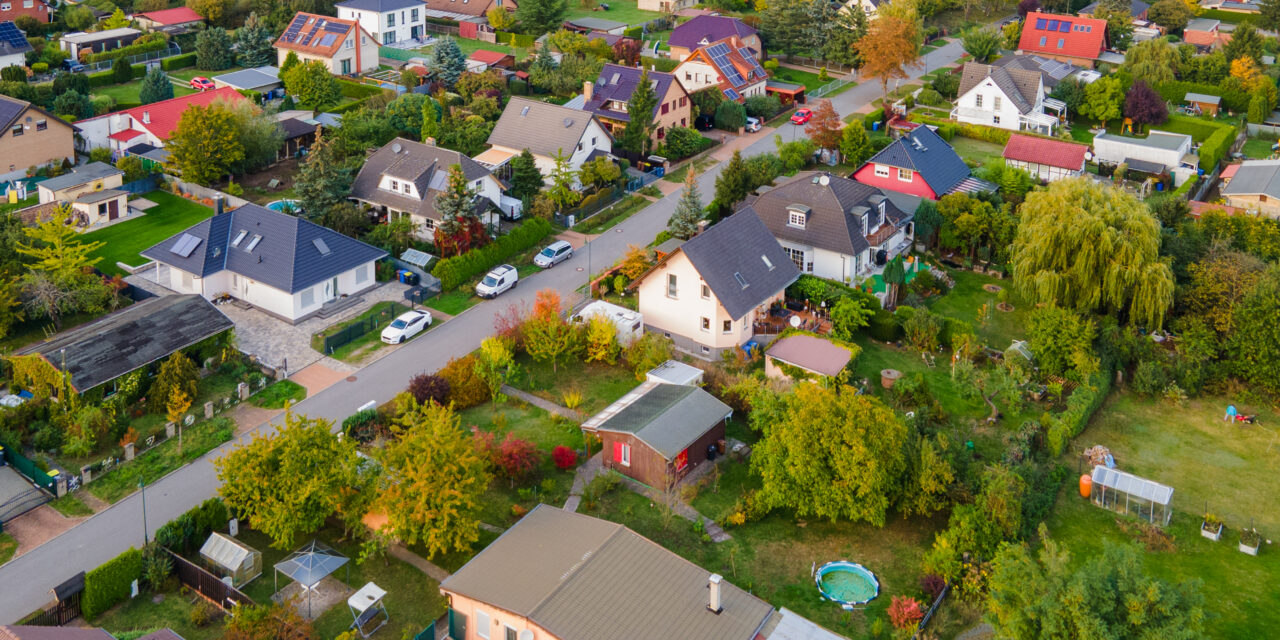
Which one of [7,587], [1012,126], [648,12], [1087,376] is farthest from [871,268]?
[648,12]

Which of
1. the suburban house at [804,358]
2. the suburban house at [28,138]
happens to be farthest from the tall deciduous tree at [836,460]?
the suburban house at [28,138]

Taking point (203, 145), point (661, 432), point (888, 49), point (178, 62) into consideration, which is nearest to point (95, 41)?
point (178, 62)

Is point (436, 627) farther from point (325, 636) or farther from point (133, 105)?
point (133, 105)

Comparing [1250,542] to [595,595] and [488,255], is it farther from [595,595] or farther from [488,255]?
[488,255]

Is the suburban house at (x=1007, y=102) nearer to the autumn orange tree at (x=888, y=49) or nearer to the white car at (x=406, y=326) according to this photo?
the autumn orange tree at (x=888, y=49)

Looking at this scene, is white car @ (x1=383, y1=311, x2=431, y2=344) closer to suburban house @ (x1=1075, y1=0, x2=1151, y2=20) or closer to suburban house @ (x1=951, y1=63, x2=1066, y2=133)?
suburban house @ (x1=951, y1=63, x2=1066, y2=133)

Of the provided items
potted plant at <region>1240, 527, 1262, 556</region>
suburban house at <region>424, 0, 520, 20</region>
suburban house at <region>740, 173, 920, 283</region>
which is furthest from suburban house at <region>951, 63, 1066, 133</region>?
potted plant at <region>1240, 527, 1262, 556</region>
